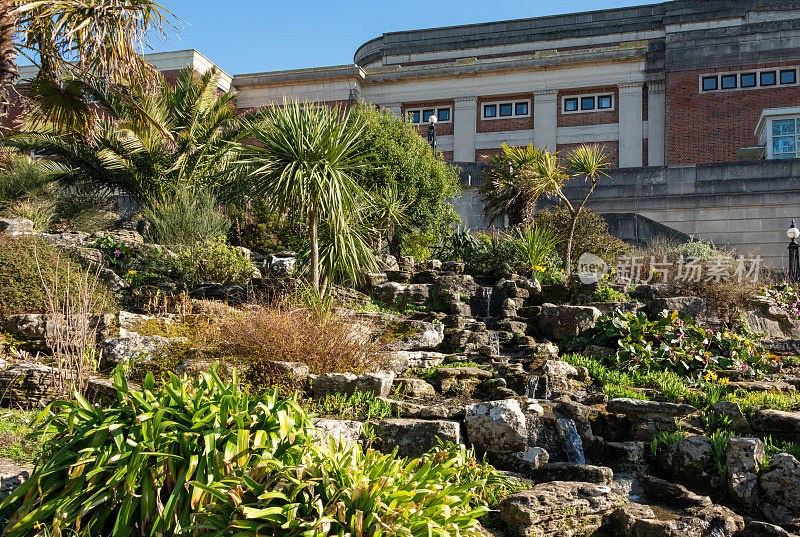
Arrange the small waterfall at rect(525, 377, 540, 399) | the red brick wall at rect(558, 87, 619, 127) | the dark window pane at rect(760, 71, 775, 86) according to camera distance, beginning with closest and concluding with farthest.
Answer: the small waterfall at rect(525, 377, 540, 399) < the dark window pane at rect(760, 71, 775, 86) < the red brick wall at rect(558, 87, 619, 127)

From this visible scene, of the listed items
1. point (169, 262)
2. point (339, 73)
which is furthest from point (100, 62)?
point (339, 73)

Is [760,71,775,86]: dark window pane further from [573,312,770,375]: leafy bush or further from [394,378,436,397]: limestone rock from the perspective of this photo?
[394,378,436,397]: limestone rock

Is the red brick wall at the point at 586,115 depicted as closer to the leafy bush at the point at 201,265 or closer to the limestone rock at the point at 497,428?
the leafy bush at the point at 201,265

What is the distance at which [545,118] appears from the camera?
30875 mm

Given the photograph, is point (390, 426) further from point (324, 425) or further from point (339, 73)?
→ point (339, 73)

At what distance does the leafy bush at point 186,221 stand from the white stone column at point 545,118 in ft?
65.8

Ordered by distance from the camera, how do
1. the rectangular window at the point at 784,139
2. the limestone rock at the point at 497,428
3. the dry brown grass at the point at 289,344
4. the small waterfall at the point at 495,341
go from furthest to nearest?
the rectangular window at the point at 784,139, the small waterfall at the point at 495,341, the dry brown grass at the point at 289,344, the limestone rock at the point at 497,428

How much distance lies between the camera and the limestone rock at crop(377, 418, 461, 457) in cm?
605

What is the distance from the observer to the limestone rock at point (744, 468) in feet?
18.8

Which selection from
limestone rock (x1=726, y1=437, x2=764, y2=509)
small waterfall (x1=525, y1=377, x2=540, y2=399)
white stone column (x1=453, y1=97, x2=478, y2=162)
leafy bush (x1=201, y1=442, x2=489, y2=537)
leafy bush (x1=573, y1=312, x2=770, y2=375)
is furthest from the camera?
white stone column (x1=453, y1=97, x2=478, y2=162)

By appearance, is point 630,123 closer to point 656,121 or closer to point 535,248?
point 656,121

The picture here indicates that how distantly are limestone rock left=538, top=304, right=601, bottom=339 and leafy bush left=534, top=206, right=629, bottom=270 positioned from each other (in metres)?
4.44

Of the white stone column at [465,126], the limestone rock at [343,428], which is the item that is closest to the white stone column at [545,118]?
the white stone column at [465,126]

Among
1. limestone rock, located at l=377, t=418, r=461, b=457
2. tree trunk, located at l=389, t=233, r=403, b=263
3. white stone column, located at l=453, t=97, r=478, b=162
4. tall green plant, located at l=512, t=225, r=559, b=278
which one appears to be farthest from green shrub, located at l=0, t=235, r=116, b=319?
white stone column, located at l=453, t=97, r=478, b=162
